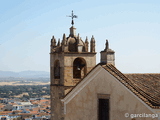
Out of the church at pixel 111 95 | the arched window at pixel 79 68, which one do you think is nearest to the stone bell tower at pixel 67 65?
the arched window at pixel 79 68

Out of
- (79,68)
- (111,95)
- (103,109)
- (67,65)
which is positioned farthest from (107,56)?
(79,68)

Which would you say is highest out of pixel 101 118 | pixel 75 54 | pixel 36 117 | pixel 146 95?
pixel 75 54

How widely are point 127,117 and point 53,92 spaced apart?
14.1 m

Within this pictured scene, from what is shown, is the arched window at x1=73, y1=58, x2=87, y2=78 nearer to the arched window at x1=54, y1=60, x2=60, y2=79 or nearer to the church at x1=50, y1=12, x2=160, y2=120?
the arched window at x1=54, y1=60, x2=60, y2=79

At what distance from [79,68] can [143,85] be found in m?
12.7

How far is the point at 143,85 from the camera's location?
1053 centimetres

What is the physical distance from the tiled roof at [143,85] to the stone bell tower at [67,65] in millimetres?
11248

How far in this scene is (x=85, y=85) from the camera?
34.7 ft

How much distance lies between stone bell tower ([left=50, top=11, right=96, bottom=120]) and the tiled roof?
11248 millimetres

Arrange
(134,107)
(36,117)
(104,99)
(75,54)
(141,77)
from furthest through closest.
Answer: (36,117), (75,54), (141,77), (104,99), (134,107)

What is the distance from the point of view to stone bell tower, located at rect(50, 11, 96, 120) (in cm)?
2245

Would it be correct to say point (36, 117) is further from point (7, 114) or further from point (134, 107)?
point (134, 107)

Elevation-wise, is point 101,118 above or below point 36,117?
above

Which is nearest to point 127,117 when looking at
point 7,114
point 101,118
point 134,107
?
point 134,107
